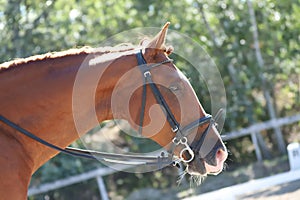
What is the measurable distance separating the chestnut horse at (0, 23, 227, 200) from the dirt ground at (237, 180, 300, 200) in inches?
140

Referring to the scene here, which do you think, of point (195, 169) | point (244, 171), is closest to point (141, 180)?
point (244, 171)

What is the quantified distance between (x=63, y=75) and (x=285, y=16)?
761 centimetres

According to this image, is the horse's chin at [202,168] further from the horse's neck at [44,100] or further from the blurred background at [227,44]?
the blurred background at [227,44]

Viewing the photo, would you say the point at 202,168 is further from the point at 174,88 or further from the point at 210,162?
the point at 174,88

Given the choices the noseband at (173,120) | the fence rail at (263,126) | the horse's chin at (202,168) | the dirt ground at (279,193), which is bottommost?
the fence rail at (263,126)

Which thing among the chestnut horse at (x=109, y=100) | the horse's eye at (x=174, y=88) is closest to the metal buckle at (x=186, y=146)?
the chestnut horse at (x=109, y=100)

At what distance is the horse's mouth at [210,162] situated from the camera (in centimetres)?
320

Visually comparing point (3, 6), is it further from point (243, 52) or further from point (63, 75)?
point (63, 75)

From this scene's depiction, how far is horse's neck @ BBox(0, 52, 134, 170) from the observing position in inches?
124

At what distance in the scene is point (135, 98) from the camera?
10.6 ft

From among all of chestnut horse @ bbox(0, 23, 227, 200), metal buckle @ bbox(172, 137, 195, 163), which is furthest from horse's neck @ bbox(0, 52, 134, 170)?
metal buckle @ bbox(172, 137, 195, 163)

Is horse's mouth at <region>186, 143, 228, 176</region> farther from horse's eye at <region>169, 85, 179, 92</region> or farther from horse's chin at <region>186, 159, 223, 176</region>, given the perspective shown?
horse's eye at <region>169, 85, 179, 92</region>

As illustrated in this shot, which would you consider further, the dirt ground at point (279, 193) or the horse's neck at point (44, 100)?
the dirt ground at point (279, 193)

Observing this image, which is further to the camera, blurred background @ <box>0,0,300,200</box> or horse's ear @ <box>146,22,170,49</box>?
blurred background @ <box>0,0,300,200</box>
